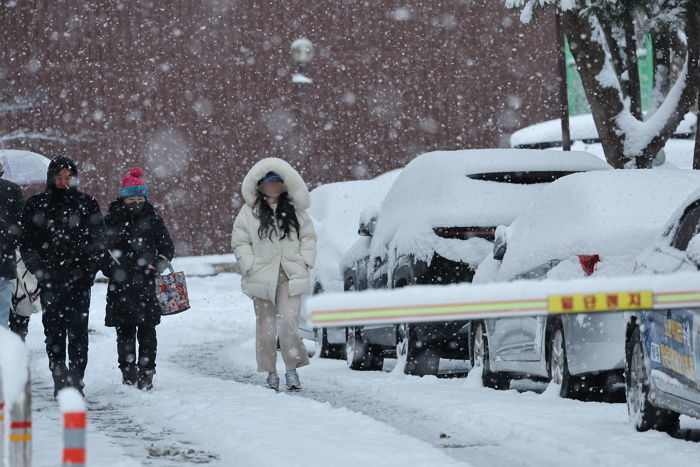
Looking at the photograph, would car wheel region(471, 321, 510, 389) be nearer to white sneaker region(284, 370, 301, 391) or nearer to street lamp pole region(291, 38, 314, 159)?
white sneaker region(284, 370, 301, 391)

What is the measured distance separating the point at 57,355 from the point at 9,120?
65.0ft

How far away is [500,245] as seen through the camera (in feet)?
31.1

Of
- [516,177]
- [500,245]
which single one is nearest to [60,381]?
[500,245]

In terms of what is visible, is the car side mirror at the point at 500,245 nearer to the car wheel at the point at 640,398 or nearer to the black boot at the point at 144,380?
the car wheel at the point at 640,398

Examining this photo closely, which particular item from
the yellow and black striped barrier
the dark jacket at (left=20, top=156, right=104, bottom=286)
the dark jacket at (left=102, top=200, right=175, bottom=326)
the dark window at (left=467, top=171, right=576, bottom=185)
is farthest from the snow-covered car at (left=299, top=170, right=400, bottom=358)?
the yellow and black striped barrier

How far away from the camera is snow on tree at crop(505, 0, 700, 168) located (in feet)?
47.9

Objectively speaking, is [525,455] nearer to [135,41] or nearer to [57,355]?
[57,355]

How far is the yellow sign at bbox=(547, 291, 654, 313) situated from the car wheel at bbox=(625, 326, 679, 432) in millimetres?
2939

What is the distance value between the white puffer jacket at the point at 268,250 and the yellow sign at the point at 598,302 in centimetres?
617

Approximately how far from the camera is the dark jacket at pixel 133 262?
10086 mm

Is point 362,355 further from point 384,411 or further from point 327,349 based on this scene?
point 384,411

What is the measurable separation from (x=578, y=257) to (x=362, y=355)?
4403 millimetres

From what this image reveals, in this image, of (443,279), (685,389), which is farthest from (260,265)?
(685,389)

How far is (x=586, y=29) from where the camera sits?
15.2m
